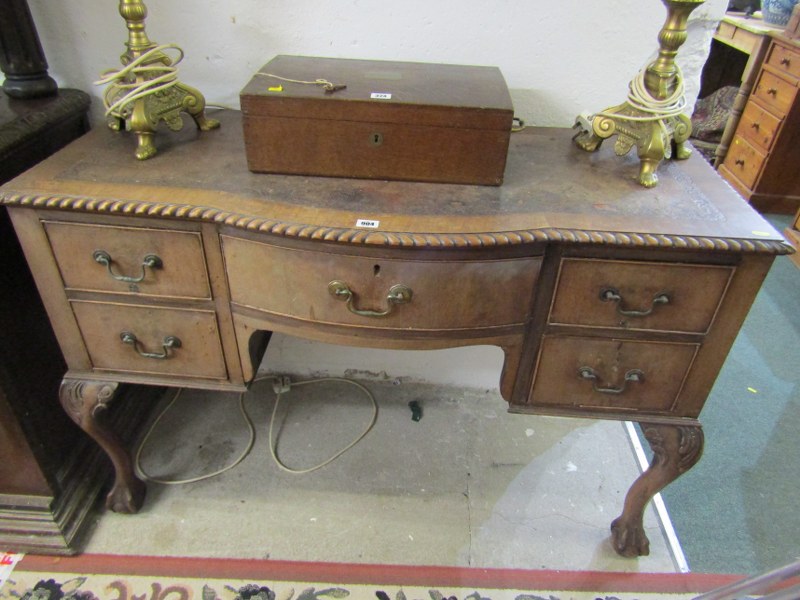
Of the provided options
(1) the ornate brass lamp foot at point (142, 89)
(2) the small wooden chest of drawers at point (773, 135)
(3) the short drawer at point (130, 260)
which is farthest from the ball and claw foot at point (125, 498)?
(2) the small wooden chest of drawers at point (773, 135)

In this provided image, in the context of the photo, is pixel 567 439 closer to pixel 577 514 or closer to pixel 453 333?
pixel 577 514

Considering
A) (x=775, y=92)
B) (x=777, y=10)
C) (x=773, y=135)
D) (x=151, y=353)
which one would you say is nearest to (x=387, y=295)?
(x=151, y=353)

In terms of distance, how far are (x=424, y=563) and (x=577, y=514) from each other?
40cm

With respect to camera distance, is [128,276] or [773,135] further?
[773,135]

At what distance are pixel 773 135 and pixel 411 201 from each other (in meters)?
2.59

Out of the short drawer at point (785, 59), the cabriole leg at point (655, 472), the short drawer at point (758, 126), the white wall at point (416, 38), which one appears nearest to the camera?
the cabriole leg at point (655, 472)

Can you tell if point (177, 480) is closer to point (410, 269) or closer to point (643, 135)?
point (410, 269)

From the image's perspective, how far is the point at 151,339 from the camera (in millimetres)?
1022

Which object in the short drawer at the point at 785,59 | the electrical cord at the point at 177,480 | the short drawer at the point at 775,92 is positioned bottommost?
the electrical cord at the point at 177,480

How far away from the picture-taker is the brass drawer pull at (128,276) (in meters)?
0.92

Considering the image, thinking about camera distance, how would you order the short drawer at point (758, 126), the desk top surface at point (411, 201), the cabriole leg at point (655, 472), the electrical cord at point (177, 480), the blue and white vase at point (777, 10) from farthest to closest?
1. the blue and white vase at point (777, 10)
2. the short drawer at point (758, 126)
3. the electrical cord at point (177, 480)
4. the cabriole leg at point (655, 472)
5. the desk top surface at point (411, 201)

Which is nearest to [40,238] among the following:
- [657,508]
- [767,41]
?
[657,508]

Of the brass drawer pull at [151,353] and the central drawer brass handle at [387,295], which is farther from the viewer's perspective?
the brass drawer pull at [151,353]

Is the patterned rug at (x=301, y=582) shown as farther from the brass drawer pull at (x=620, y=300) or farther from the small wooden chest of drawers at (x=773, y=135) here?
the small wooden chest of drawers at (x=773, y=135)
